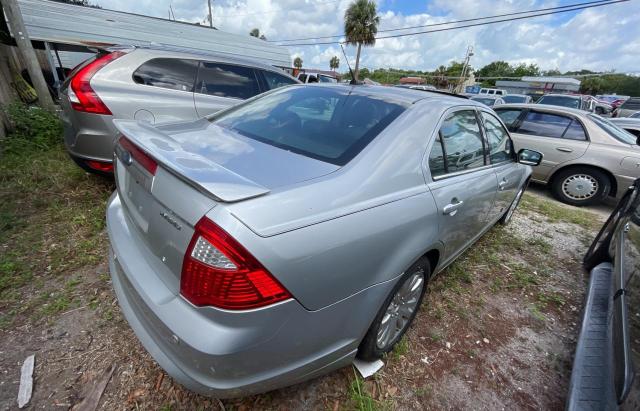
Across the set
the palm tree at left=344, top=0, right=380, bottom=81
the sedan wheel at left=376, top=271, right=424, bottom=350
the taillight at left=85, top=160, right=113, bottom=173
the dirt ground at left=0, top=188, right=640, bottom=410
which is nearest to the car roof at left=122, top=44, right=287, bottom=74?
the taillight at left=85, top=160, right=113, bottom=173

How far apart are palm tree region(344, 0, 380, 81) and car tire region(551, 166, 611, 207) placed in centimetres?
2681

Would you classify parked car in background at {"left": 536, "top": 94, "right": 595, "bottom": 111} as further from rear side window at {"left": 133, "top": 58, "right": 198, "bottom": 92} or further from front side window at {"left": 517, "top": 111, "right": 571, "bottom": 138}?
rear side window at {"left": 133, "top": 58, "right": 198, "bottom": 92}

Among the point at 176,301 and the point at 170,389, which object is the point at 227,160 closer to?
the point at 176,301

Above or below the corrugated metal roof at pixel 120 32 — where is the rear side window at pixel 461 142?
below

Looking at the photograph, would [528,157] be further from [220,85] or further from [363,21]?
[363,21]

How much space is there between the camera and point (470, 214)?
2277mm

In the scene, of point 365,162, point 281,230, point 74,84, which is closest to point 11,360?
point 281,230

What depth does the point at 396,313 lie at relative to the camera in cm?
192

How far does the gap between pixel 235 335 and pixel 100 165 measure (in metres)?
2.87

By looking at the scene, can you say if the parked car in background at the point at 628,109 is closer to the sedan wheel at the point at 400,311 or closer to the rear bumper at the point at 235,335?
the sedan wheel at the point at 400,311

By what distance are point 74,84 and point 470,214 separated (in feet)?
12.6

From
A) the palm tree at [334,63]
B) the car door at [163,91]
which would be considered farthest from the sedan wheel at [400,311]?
the palm tree at [334,63]

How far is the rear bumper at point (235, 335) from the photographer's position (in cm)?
110

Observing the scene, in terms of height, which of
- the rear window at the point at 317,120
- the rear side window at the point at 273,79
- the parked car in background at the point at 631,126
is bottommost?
the parked car in background at the point at 631,126
